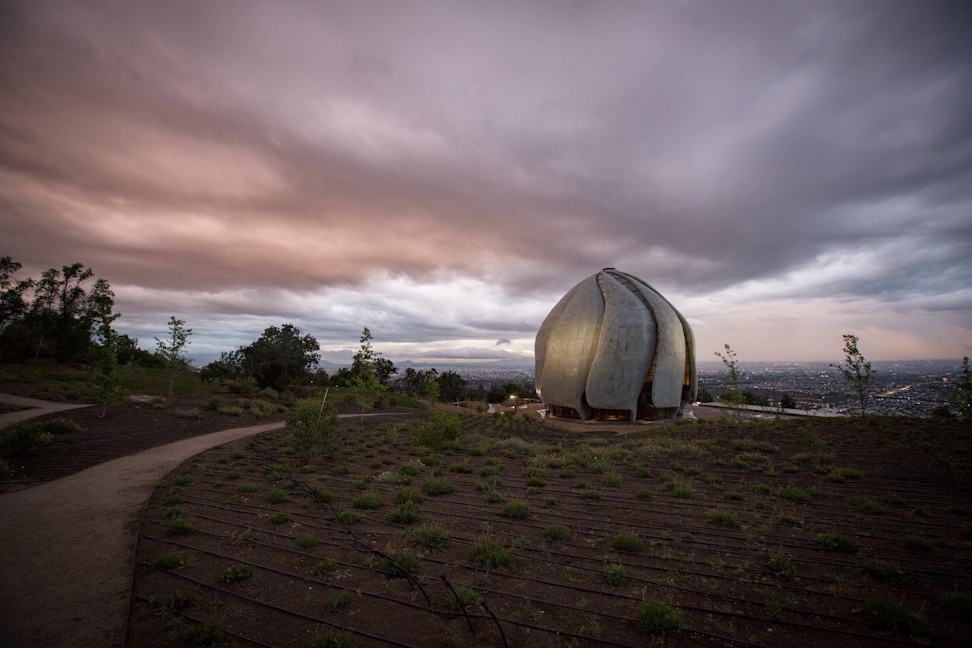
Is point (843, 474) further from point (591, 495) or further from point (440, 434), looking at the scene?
point (440, 434)

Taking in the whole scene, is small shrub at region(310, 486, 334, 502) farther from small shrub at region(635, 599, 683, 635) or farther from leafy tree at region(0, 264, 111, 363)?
leafy tree at region(0, 264, 111, 363)

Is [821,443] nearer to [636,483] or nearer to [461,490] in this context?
[636,483]

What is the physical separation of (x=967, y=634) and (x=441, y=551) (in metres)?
7.36

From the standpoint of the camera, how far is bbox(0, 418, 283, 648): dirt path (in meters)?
4.59

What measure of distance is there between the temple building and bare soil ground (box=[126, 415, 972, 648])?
22377 millimetres

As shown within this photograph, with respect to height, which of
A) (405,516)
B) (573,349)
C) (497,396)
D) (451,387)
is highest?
(573,349)

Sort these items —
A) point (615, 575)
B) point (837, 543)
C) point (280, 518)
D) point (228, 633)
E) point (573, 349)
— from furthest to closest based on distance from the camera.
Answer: point (573, 349)
point (280, 518)
point (837, 543)
point (615, 575)
point (228, 633)

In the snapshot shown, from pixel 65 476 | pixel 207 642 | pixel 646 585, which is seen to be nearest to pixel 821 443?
pixel 646 585

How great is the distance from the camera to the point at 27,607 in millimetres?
4949

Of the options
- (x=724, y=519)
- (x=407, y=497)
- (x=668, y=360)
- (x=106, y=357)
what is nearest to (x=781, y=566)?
(x=724, y=519)

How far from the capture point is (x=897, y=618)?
4.63 metres

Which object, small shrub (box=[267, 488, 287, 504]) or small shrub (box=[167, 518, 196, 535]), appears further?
small shrub (box=[267, 488, 287, 504])

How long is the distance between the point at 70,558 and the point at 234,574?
327 cm

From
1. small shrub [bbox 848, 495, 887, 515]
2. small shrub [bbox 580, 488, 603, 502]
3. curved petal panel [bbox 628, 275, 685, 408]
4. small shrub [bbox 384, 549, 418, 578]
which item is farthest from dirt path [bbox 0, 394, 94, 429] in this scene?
curved petal panel [bbox 628, 275, 685, 408]
